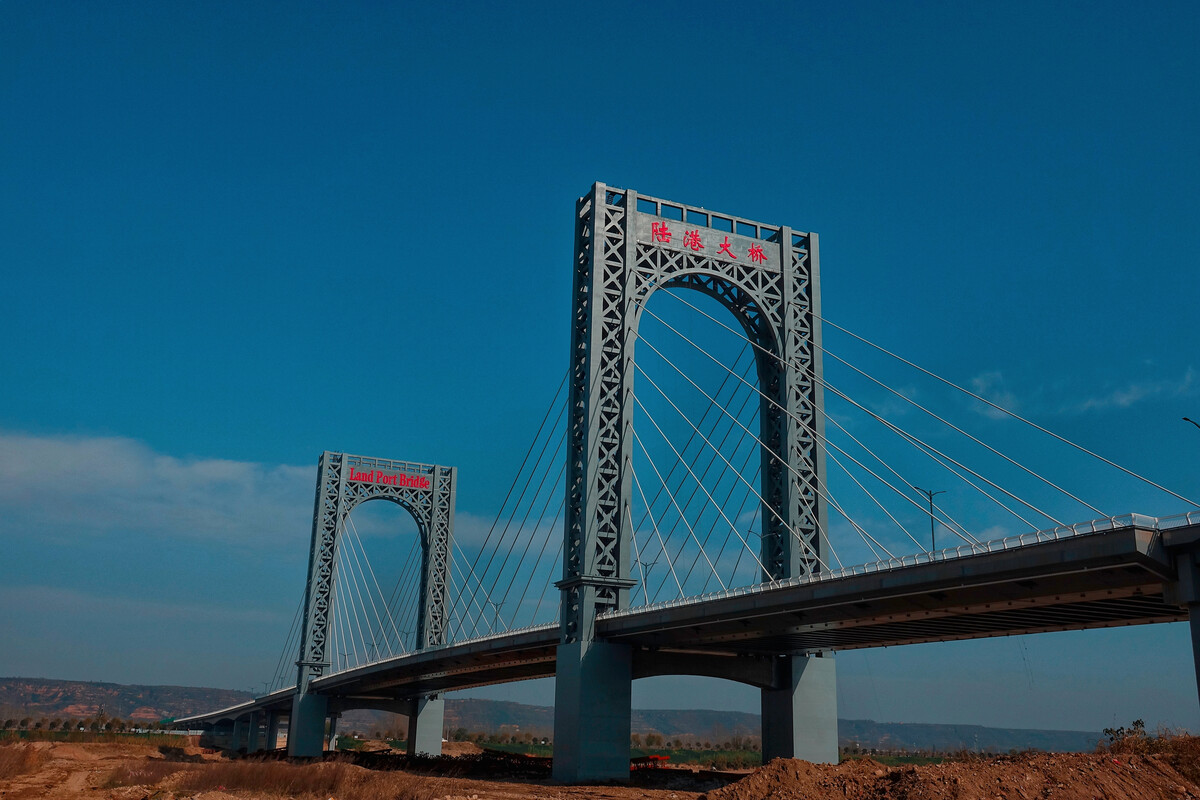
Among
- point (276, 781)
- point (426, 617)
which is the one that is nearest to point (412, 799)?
point (276, 781)

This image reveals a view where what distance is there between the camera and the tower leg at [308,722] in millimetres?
86750

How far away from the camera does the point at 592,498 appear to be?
151 feet

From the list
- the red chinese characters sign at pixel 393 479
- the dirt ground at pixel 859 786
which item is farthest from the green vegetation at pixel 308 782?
the red chinese characters sign at pixel 393 479

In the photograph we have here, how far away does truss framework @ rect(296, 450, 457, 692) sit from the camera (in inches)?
3533

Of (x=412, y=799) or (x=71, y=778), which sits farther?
(x=71, y=778)

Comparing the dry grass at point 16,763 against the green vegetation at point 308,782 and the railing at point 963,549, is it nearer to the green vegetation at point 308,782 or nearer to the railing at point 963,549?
the green vegetation at point 308,782

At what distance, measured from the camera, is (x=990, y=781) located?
24766mm

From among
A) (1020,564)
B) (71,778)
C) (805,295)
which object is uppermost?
(805,295)

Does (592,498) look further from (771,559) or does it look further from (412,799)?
(412,799)

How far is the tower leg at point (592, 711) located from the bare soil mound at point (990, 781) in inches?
625

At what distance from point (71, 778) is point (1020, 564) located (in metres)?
38.3

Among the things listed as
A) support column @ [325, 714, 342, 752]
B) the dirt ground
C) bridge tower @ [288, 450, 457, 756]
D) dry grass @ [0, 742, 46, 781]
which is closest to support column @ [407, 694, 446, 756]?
bridge tower @ [288, 450, 457, 756]

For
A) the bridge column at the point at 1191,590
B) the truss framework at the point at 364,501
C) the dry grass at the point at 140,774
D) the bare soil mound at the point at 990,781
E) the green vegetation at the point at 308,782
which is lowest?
the dry grass at the point at 140,774

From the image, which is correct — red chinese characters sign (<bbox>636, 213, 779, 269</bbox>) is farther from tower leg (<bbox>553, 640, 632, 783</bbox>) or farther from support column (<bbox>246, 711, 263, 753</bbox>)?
support column (<bbox>246, 711, 263, 753</bbox>)
